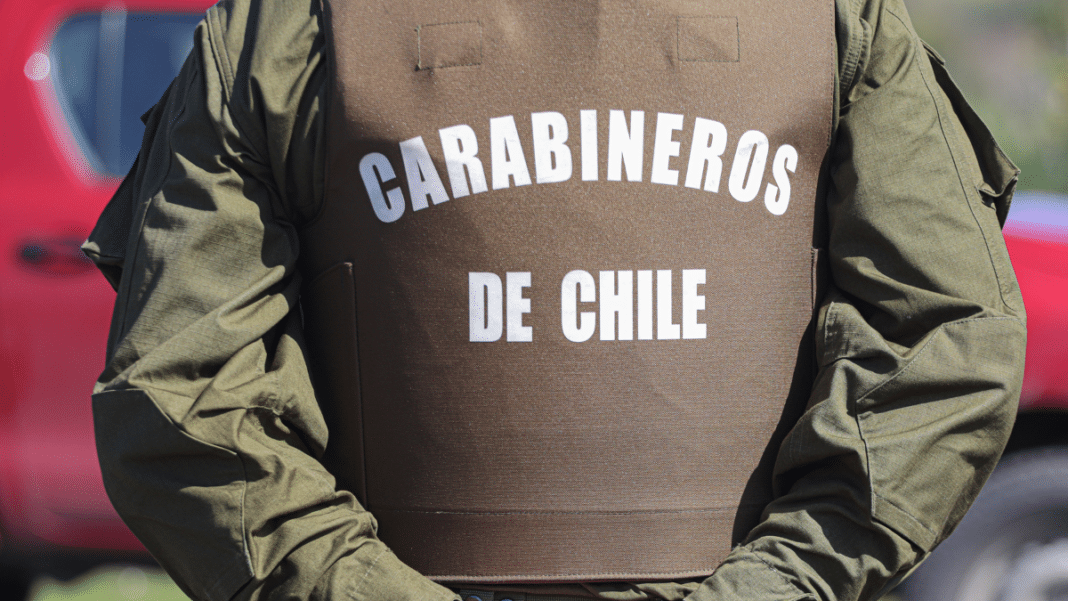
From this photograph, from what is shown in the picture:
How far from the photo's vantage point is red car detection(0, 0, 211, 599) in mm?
2873

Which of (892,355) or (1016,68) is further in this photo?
(1016,68)

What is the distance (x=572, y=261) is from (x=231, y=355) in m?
0.44

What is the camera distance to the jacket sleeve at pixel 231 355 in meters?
1.23

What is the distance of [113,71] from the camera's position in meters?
3.02

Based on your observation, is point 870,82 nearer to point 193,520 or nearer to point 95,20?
point 193,520

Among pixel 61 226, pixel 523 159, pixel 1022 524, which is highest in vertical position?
pixel 523 159

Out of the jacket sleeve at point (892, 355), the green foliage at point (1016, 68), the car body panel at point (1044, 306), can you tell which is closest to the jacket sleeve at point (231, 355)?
the jacket sleeve at point (892, 355)

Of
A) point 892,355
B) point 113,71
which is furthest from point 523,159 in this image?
point 113,71

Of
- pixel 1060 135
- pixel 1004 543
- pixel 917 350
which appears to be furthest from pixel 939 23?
pixel 917 350

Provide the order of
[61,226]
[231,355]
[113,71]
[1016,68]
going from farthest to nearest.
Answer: [1016,68], [113,71], [61,226], [231,355]

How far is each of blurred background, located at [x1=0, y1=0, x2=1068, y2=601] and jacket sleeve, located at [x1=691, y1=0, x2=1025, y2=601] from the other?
5.50ft

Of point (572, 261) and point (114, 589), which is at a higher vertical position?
point (572, 261)

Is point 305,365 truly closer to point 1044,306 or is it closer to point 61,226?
point 61,226

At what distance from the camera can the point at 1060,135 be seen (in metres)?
15.4
